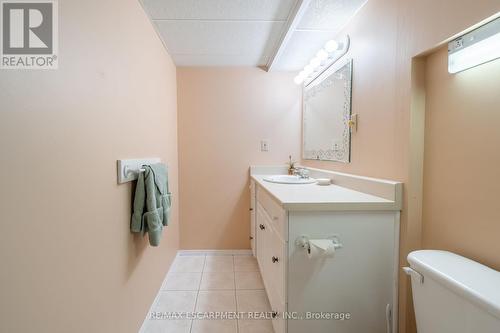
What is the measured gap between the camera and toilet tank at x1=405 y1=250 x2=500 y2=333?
0.57 m

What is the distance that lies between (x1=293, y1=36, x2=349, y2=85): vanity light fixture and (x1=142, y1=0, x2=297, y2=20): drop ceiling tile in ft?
1.19

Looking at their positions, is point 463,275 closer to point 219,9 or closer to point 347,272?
point 347,272

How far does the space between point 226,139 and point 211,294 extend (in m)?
1.42

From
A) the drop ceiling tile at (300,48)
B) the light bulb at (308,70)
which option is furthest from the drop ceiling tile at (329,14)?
the light bulb at (308,70)

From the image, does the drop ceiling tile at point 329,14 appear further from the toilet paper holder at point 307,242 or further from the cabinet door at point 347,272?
the toilet paper holder at point 307,242

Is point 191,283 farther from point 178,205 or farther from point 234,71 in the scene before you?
point 234,71

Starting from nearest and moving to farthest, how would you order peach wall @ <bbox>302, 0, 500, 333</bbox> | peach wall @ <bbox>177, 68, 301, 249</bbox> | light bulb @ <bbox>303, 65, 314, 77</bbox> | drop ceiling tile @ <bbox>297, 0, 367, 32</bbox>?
peach wall @ <bbox>302, 0, 500, 333</bbox>, drop ceiling tile @ <bbox>297, 0, 367, 32</bbox>, light bulb @ <bbox>303, 65, 314, 77</bbox>, peach wall @ <bbox>177, 68, 301, 249</bbox>

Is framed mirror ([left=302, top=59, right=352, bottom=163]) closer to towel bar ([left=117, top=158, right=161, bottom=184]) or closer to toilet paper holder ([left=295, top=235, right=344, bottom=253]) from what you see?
toilet paper holder ([left=295, top=235, right=344, bottom=253])

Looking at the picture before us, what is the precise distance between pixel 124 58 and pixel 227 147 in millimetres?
1322

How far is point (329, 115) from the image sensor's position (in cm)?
174

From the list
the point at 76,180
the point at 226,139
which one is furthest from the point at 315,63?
the point at 76,180

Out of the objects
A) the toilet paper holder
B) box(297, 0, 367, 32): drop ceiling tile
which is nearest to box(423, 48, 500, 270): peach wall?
the toilet paper holder

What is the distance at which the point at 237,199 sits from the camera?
7.78ft

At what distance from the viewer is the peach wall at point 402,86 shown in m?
0.86
